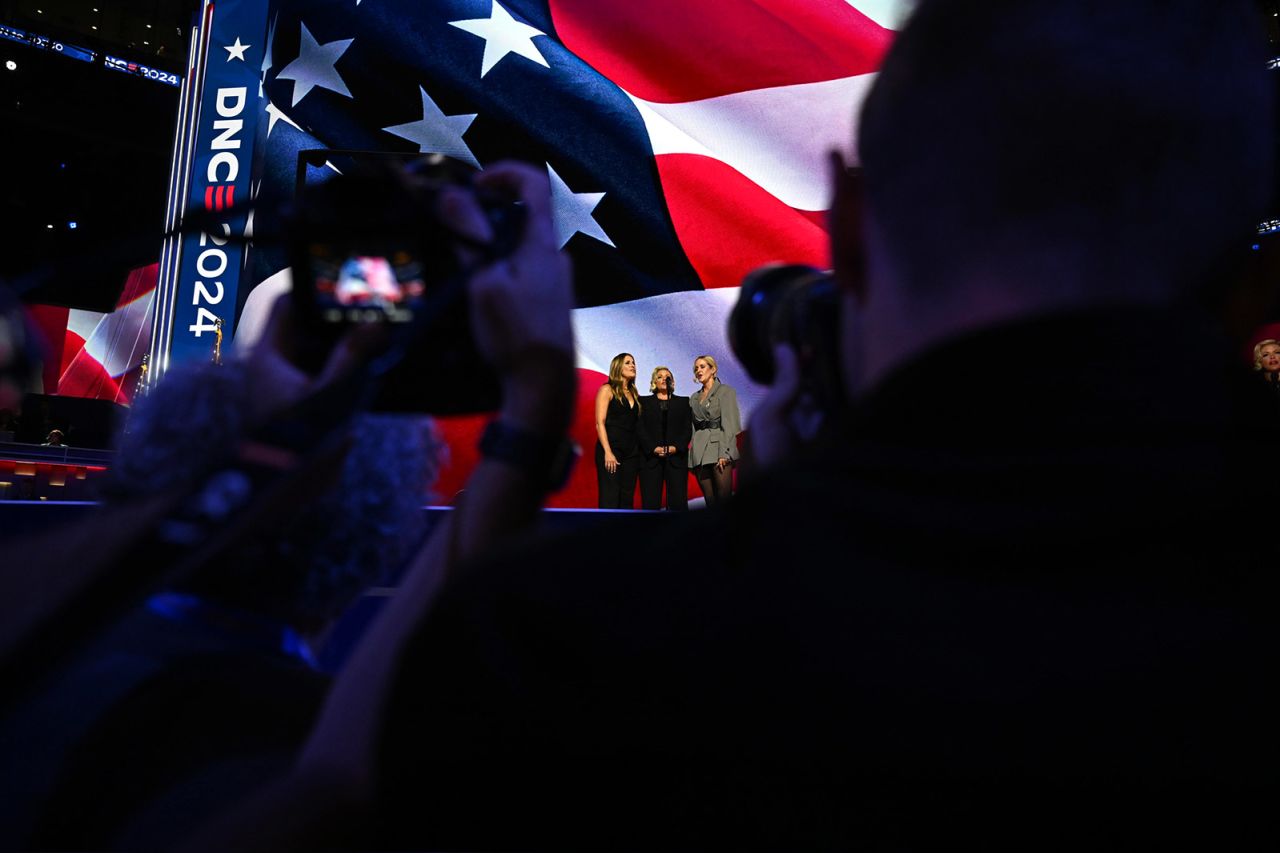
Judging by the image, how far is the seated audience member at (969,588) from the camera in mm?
334

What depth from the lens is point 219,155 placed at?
5.93m

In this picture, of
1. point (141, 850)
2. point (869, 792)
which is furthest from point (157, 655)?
point (869, 792)

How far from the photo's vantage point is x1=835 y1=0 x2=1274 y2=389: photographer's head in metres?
0.38

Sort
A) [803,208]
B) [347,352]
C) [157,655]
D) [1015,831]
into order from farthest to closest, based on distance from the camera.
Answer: [803,208]
[157,655]
[347,352]
[1015,831]

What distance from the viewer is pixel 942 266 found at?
40 cm

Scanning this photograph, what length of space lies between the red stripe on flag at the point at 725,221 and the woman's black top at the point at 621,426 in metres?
0.91

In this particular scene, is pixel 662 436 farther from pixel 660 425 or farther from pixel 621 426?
pixel 621 426

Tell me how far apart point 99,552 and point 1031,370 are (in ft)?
1.27

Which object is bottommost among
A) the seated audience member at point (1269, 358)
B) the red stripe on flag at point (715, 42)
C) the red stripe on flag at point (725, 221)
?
the seated audience member at point (1269, 358)

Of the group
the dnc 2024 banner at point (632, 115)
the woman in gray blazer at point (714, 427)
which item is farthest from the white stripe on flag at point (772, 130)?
the woman in gray blazer at point (714, 427)

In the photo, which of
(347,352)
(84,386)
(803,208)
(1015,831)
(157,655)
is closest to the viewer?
(1015,831)

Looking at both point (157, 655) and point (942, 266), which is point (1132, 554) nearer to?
point (942, 266)

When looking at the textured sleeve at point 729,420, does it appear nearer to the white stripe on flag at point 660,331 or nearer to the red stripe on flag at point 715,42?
the white stripe on flag at point 660,331

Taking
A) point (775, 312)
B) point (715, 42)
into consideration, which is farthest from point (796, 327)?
point (715, 42)
